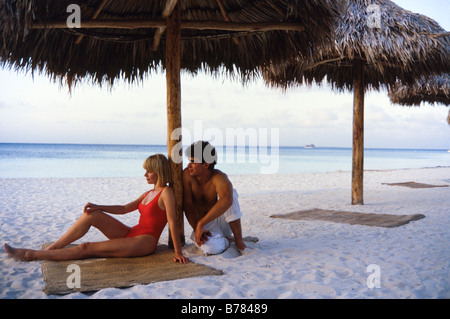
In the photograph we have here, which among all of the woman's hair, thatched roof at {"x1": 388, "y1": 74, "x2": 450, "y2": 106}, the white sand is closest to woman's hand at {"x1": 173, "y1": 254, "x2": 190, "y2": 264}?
the white sand

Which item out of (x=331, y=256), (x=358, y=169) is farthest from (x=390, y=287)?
(x=358, y=169)

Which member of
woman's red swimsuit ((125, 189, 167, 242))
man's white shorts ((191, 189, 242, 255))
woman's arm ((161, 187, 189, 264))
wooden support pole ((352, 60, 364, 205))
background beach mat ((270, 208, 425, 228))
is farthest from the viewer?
wooden support pole ((352, 60, 364, 205))

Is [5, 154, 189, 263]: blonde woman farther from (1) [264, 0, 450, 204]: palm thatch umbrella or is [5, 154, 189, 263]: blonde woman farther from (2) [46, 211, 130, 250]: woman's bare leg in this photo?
(1) [264, 0, 450, 204]: palm thatch umbrella

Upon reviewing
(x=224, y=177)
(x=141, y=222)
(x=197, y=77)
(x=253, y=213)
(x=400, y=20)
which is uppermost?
(x=400, y=20)

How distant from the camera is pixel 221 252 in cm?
317

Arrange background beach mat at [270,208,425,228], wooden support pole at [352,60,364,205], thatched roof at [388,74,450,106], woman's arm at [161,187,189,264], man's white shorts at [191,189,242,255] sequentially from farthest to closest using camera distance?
thatched roof at [388,74,450,106] → wooden support pole at [352,60,364,205] → background beach mat at [270,208,425,228] → man's white shorts at [191,189,242,255] → woman's arm at [161,187,189,264]

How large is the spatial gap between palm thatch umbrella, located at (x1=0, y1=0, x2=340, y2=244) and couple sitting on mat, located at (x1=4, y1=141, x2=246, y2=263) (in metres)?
0.21

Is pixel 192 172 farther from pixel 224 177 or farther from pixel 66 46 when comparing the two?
pixel 66 46

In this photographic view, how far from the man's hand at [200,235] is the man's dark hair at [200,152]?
1.67 feet

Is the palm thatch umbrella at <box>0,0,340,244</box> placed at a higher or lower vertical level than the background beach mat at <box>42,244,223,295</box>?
higher

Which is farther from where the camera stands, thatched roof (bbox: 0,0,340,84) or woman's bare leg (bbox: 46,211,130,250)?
thatched roof (bbox: 0,0,340,84)

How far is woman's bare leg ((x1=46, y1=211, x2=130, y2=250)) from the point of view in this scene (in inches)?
114

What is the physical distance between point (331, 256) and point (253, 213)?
2392 millimetres

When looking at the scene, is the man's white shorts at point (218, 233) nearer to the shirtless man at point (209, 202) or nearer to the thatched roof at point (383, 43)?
the shirtless man at point (209, 202)
